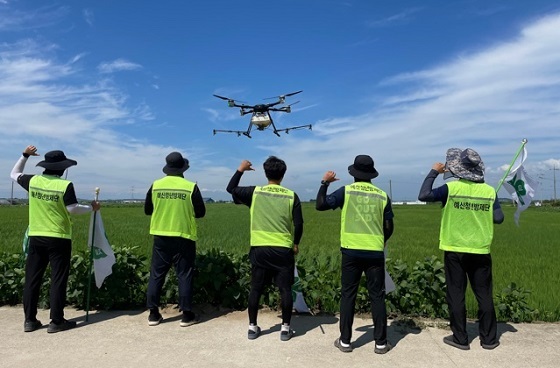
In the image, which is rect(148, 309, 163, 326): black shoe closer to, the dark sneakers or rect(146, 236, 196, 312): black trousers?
rect(146, 236, 196, 312): black trousers

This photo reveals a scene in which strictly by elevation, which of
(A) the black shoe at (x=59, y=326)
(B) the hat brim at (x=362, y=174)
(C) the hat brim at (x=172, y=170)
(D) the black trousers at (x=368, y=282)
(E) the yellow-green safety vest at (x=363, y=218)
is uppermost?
(C) the hat brim at (x=172, y=170)

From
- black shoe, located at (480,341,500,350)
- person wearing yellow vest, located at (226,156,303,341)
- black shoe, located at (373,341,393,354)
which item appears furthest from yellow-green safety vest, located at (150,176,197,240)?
black shoe, located at (480,341,500,350)

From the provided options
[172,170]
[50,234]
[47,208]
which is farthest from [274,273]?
[47,208]

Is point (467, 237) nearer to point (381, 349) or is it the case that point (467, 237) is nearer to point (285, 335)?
point (381, 349)

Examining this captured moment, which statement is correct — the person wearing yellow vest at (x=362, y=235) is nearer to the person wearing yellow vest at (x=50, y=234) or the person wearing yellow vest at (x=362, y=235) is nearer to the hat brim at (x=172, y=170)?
the hat brim at (x=172, y=170)

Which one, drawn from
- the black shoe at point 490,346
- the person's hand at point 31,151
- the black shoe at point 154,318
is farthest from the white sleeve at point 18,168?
the black shoe at point 490,346

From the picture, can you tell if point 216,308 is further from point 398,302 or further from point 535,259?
point 535,259
